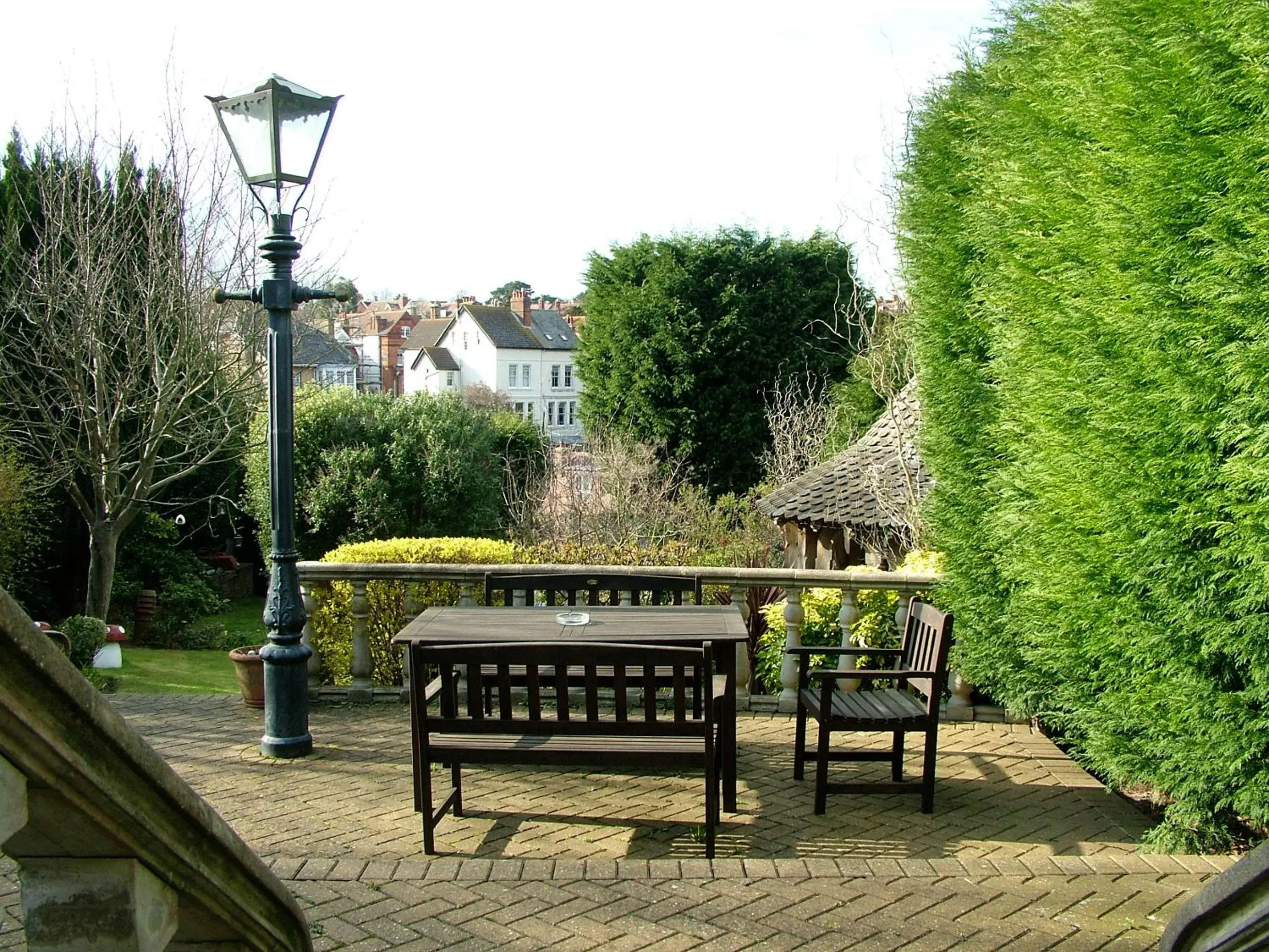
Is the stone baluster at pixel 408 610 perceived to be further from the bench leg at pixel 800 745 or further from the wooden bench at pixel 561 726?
the bench leg at pixel 800 745

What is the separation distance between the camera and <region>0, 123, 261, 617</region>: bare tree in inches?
599

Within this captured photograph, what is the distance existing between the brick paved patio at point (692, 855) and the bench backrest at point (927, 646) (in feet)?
1.99

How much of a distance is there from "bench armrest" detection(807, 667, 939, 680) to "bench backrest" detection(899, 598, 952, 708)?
0.03 meters

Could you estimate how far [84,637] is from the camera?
11461 mm

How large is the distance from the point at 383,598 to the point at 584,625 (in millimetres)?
3487

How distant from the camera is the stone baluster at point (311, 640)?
766 cm

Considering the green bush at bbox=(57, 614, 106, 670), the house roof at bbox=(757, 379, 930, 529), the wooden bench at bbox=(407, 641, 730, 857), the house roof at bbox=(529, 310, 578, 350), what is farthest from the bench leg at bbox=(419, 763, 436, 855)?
the house roof at bbox=(529, 310, 578, 350)

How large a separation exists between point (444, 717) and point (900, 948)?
2212 mm

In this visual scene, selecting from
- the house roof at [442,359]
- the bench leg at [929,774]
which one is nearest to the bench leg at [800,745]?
the bench leg at [929,774]

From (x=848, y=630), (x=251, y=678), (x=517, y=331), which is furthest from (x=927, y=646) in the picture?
(x=517, y=331)

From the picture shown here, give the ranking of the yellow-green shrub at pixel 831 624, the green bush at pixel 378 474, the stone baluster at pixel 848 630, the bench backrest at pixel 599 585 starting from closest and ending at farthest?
the bench backrest at pixel 599 585 < the stone baluster at pixel 848 630 < the yellow-green shrub at pixel 831 624 < the green bush at pixel 378 474

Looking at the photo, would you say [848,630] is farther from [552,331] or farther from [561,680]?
[552,331]

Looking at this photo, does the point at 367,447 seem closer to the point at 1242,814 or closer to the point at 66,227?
the point at 66,227

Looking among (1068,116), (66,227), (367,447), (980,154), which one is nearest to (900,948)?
(1068,116)
